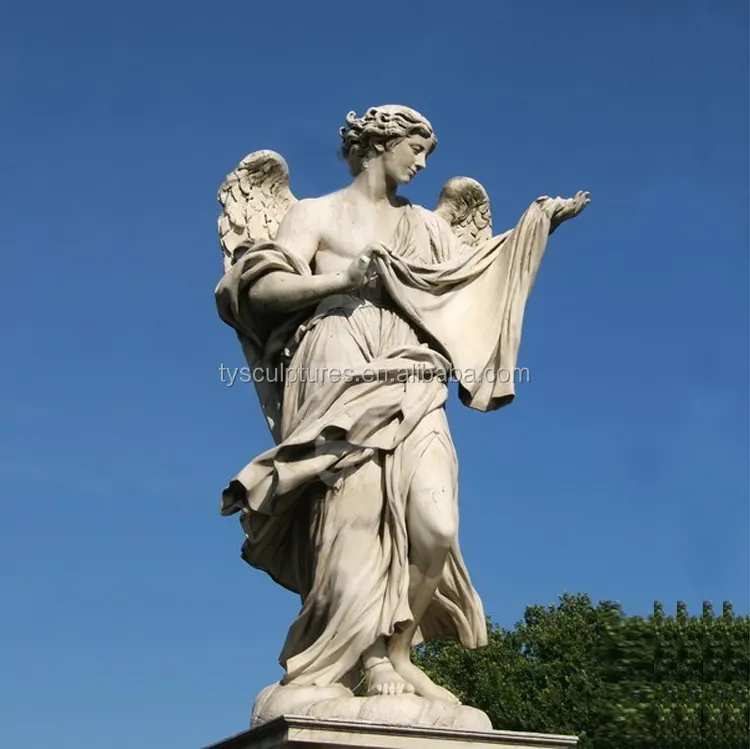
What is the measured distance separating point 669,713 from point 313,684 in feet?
15.5

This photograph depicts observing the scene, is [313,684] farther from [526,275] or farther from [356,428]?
[526,275]

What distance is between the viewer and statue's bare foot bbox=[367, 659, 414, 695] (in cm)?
757

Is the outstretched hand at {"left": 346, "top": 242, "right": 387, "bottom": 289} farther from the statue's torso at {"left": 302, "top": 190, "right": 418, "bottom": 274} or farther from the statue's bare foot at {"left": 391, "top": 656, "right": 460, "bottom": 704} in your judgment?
the statue's bare foot at {"left": 391, "top": 656, "right": 460, "bottom": 704}

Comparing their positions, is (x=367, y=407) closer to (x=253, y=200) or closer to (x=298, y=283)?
(x=298, y=283)

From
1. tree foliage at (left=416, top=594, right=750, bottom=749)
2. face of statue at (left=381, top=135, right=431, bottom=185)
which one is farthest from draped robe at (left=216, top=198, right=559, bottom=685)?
tree foliage at (left=416, top=594, right=750, bottom=749)

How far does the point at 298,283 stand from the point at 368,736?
276cm

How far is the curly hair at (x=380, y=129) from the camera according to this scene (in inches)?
346

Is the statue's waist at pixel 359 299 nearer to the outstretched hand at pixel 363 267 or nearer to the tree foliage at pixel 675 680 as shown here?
the outstretched hand at pixel 363 267

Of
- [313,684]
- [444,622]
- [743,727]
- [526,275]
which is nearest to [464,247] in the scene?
[526,275]

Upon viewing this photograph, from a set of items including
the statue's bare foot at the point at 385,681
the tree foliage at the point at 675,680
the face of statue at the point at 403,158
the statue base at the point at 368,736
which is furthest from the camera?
the tree foliage at the point at 675,680

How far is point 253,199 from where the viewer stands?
919 cm

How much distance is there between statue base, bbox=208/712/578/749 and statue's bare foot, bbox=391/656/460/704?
39 centimetres

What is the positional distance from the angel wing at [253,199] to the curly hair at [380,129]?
56 centimetres

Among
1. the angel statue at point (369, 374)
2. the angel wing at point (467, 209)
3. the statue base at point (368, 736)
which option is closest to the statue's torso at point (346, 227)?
the angel statue at point (369, 374)
